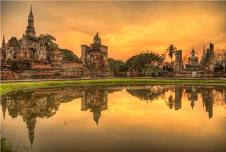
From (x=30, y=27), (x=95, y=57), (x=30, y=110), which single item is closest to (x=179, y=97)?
(x=30, y=110)

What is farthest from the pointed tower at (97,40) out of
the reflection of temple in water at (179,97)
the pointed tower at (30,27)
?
the reflection of temple in water at (179,97)

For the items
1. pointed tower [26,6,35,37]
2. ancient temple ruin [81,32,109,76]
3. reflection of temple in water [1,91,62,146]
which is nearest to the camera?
reflection of temple in water [1,91,62,146]

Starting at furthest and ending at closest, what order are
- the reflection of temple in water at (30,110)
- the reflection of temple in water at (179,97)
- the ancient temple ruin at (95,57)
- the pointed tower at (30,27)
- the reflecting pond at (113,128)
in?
the ancient temple ruin at (95,57), the pointed tower at (30,27), the reflection of temple in water at (179,97), the reflection of temple in water at (30,110), the reflecting pond at (113,128)

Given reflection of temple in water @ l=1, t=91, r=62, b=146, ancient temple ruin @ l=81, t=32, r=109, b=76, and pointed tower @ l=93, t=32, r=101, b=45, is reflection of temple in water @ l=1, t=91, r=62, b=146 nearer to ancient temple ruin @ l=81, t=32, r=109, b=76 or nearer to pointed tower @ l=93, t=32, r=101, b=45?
ancient temple ruin @ l=81, t=32, r=109, b=76

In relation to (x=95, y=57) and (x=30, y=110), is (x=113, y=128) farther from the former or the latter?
(x=95, y=57)

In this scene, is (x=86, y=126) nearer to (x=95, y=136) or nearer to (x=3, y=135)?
(x=95, y=136)

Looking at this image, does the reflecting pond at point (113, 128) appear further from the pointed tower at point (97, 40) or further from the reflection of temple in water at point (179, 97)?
the pointed tower at point (97, 40)

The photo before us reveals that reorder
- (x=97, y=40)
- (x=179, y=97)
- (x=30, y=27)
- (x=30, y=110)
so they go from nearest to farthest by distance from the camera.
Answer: (x=30, y=110) < (x=179, y=97) < (x=30, y=27) < (x=97, y=40)

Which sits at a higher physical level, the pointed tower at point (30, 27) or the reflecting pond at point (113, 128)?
the pointed tower at point (30, 27)

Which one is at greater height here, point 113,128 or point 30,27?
point 30,27

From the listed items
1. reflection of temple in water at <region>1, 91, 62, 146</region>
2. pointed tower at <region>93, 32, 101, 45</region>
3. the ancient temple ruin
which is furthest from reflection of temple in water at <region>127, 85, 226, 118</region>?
pointed tower at <region>93, 32, 101, 45</region>

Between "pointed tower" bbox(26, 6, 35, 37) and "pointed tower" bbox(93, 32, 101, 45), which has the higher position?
"pointed tower" bbox(26, 6, 35, 37)

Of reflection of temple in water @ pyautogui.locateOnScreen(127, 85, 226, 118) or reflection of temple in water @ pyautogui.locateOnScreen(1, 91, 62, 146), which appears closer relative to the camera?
reflection of temple in water @ pyautogui.locateOnScreen(1, 91, 62, 146)

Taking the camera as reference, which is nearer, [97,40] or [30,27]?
[30,27]
